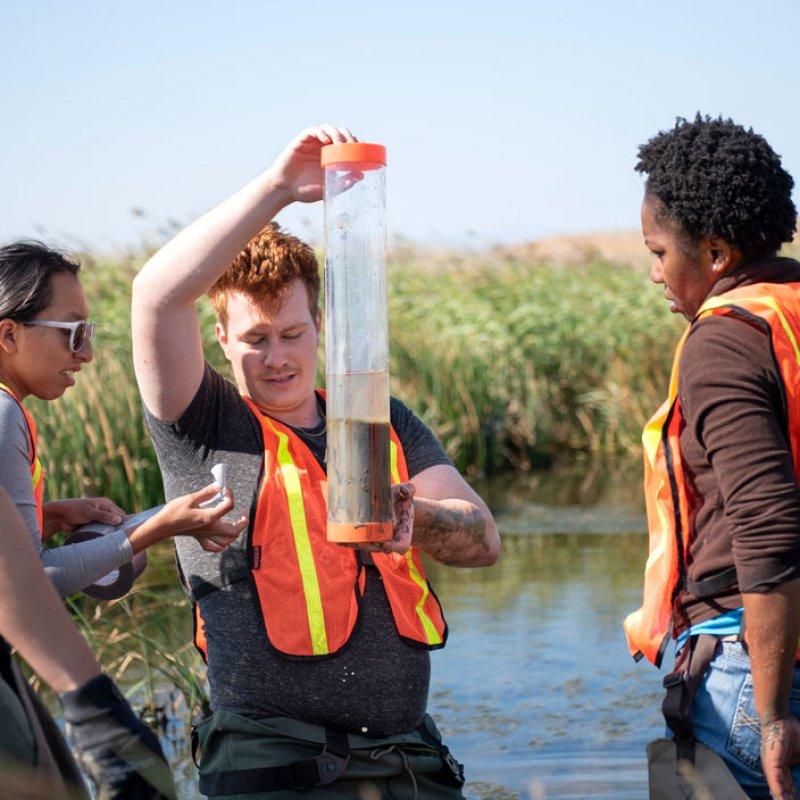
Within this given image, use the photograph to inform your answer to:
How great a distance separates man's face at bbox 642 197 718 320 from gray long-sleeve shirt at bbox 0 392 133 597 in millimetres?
1355

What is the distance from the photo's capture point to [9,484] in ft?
9.14

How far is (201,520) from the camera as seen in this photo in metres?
2.86

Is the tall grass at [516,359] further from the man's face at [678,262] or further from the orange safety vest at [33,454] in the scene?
the man's face at [678,262]

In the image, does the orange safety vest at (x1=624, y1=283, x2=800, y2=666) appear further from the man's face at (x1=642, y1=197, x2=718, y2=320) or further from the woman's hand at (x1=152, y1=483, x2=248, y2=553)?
the woman's hand at (x1=152, y1=483, x2=248, y2=553)

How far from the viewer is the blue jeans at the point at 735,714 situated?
2.70 meters

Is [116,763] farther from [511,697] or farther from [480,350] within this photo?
[480,350]

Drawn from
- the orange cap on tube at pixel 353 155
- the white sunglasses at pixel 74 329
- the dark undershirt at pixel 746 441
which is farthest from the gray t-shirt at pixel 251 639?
the dark undershirt at pixel 746 441

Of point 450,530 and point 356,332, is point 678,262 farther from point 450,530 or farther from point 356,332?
point 450,530

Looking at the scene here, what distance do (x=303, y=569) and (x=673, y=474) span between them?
34.1 inches

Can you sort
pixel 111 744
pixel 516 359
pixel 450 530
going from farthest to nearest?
1. pixel 516 359
2. pixel 450 530
3. pixel 111 744

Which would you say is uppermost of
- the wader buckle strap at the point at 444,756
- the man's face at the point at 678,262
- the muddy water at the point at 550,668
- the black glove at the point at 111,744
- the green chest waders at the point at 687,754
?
the man's face at the point at 678,262

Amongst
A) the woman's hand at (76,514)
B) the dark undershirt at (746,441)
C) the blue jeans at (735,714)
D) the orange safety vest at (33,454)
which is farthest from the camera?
the woman's hand at (76,514)

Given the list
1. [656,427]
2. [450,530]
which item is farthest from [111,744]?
[656,427]

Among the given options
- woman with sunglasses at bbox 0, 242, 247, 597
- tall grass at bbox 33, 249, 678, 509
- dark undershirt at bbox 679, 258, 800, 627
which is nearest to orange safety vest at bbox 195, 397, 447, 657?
woman with sunglasses at bbox 0, 242, 247, 597
